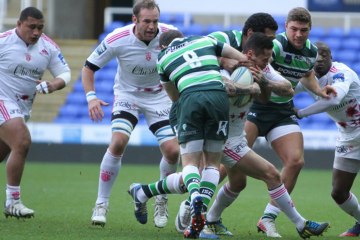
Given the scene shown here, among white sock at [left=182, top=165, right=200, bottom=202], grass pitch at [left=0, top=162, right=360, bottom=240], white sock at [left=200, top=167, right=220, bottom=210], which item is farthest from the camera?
grass pitch at [left=0, top=162, right=360, bottom=240]

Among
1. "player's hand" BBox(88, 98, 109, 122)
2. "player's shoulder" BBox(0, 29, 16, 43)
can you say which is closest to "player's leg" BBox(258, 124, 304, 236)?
"player's hand" BBox(88, 98, 109, 122)

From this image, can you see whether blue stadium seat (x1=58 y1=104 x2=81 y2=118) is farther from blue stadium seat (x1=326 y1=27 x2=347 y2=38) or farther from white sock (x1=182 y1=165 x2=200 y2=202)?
white sock (x1=182 y1=165 x2=200 y2=202)

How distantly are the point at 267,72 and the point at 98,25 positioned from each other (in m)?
21.6

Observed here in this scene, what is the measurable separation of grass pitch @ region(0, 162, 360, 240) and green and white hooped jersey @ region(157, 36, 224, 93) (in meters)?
1.51

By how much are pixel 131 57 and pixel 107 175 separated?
1.32 metres

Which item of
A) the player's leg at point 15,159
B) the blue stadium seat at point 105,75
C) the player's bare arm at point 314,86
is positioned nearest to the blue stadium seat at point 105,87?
the blue stadium seat at point 105,75

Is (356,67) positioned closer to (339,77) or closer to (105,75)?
(105,75)

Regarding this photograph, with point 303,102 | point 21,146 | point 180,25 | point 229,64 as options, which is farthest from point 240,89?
point 180,25

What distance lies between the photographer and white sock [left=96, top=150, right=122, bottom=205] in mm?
11000

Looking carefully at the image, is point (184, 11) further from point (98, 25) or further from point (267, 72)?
point (267, 72)

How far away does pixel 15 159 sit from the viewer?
11273mm

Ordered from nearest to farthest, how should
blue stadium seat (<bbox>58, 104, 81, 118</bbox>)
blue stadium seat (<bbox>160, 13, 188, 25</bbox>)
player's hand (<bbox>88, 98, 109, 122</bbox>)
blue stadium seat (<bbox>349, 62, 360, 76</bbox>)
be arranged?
1. player's hand (<bbox>88, 98, 109, 122</bbox>)
2. blue stadium seat (<bbox>349, 62, 360, 76</bbox>)
3. blue stadium seat (<bbox>58, 104, 81, 118</bbox>)
4. blue stadium seat (<bbox>160, 13, 188, 25</bbox>)

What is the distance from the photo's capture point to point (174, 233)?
10.3 metres

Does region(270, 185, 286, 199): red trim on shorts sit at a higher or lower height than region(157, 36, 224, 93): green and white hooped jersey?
lower
